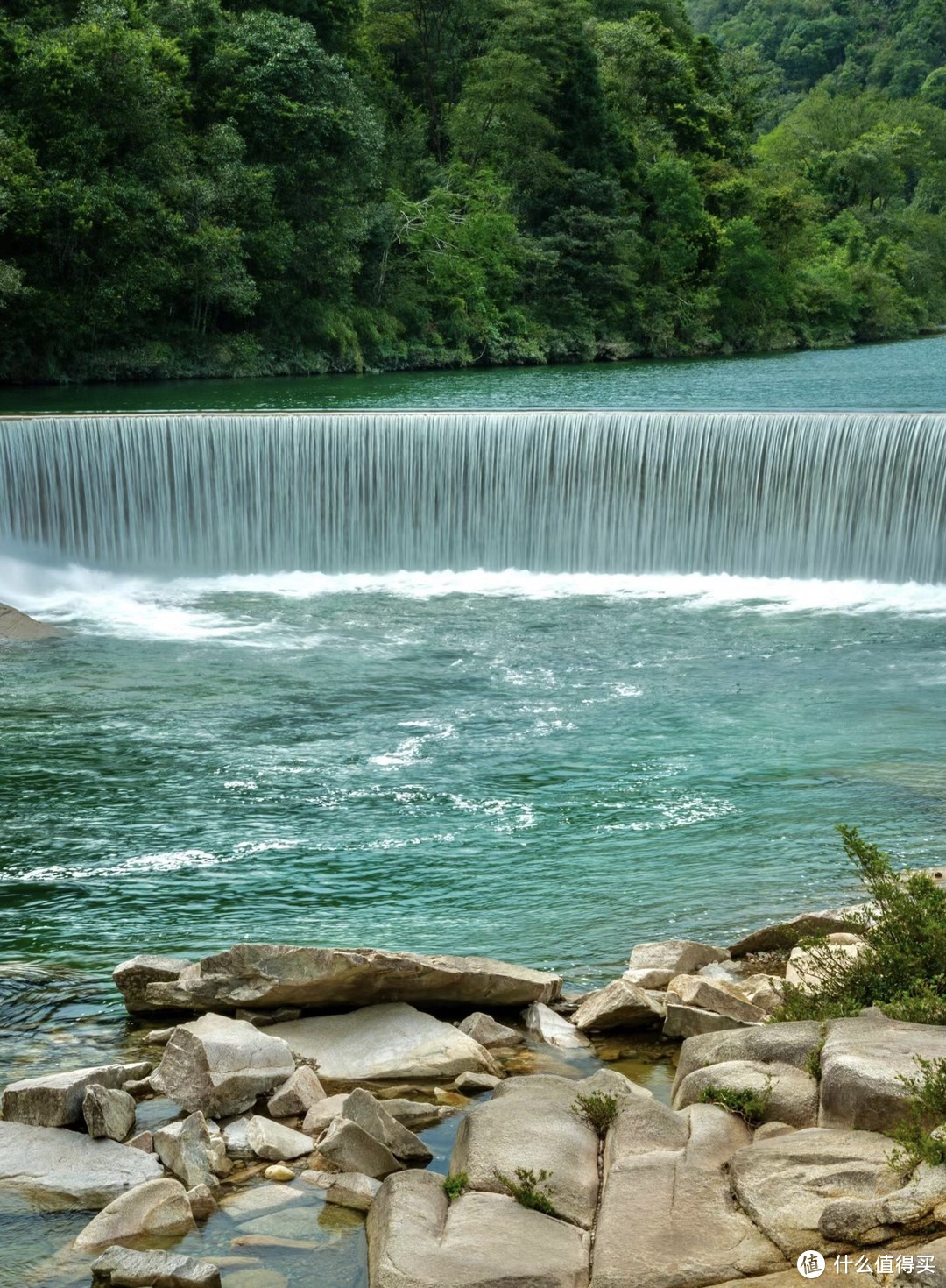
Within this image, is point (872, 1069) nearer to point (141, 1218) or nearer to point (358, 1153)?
point (358, 1153)

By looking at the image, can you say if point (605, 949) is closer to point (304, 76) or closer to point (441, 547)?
point (441, 547)

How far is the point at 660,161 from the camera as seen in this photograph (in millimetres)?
43781

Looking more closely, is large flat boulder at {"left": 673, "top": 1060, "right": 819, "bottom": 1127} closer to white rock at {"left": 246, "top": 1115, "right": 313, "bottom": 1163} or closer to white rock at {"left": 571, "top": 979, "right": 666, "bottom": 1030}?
white rock at {"left": 571, "top": 979, "right": 666, "bottom": 1030}

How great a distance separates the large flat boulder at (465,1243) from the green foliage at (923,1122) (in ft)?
3.02

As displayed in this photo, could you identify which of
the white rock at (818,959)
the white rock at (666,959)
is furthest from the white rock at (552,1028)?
the white rock at (818,959)

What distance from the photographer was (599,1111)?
486 centimetres

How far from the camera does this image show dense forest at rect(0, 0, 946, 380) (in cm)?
2658

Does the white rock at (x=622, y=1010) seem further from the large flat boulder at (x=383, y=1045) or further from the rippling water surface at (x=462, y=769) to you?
the rippling water surface at (x=462, y=769)

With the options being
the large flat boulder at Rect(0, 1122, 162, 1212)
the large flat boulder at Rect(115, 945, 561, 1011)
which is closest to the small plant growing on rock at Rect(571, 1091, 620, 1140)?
the large flat boulder at Rect(115, 945, 561, 1011)

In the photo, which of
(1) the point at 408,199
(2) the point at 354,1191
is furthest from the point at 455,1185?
(1) the point at 408,199

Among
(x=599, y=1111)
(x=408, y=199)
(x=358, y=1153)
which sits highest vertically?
(x=408, y=199)

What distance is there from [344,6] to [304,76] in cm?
492

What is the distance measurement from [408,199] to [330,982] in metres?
34.5

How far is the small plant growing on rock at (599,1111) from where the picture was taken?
4.84 meters
